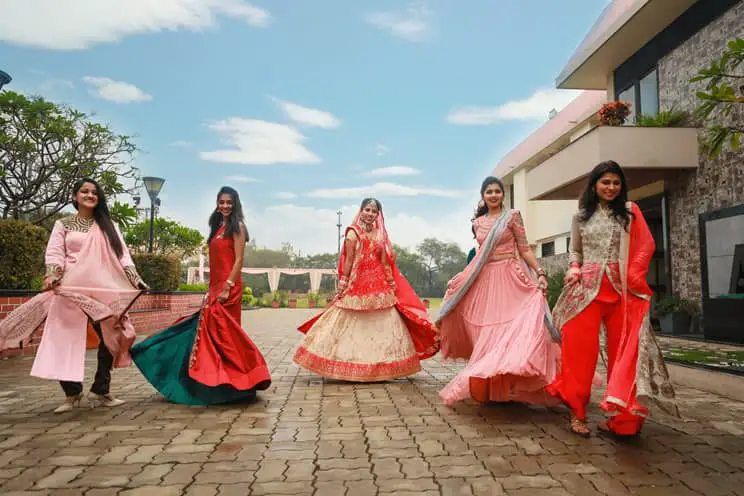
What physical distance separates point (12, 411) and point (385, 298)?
347cm

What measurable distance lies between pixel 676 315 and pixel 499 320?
25.9 feet

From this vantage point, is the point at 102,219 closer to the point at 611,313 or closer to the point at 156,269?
the point at 611,313

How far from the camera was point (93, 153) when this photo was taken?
16.2 m

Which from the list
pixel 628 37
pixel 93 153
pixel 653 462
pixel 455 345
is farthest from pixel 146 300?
pixel 653 462

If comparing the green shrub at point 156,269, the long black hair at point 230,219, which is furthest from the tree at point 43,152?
the long black hair at point 230,219

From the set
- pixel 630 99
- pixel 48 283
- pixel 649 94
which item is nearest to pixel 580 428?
pixel 48 283

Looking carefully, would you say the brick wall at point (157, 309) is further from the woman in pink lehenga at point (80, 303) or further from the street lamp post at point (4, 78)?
the woman in pink lehenga at point (80, 303)

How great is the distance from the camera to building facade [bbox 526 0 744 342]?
10.1 metres

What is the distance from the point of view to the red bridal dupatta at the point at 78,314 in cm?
459

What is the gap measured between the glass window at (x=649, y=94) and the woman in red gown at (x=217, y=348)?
10.6m

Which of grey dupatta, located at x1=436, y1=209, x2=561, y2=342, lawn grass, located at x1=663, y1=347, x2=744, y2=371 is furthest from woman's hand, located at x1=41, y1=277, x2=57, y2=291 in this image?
lawn grass, located at x1=663, y1=347, x2=744, y2=371

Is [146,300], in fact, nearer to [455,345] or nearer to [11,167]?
[11,167]

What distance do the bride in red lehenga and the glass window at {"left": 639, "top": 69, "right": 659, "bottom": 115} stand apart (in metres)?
8.94

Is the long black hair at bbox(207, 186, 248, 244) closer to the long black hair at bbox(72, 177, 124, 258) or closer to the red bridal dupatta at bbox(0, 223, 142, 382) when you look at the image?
the long black hair at bbox(72, 177, 124, 258)
